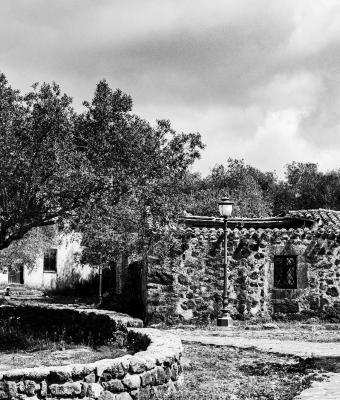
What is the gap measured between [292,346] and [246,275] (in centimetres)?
714

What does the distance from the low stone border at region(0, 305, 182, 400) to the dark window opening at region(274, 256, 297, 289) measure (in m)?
13.2

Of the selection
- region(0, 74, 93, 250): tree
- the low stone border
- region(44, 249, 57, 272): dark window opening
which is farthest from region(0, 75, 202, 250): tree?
region(44, 249, 57, 272): dark window opening

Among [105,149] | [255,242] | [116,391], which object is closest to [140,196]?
[105,149]

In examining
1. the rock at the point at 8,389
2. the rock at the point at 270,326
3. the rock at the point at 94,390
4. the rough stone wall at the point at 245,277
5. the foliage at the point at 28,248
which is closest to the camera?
the rock at the point at 8,389

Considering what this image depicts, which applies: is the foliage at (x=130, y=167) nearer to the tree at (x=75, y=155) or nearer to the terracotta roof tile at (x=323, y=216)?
the tree at (x=75, y=155)

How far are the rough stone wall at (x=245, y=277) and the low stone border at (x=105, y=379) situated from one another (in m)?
11.6

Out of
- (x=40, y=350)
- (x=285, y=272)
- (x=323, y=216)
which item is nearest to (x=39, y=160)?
(x=40, y=350)

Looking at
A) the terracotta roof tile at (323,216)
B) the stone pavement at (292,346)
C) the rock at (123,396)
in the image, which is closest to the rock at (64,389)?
the rock at (123,396)

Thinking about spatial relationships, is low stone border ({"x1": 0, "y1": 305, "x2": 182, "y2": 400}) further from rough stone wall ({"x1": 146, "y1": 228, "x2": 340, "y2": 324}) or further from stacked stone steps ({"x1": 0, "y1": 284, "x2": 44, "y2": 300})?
stacked stone steps ({"x1": 0, "y1": 284, "x2": 44, "y2": 300})

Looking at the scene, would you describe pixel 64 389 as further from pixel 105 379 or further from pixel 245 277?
Result: pixel 245 277

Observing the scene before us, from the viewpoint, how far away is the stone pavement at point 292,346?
28.1 feet

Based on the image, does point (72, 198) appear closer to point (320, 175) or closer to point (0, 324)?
point (0, 324)

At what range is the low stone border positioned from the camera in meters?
7.12

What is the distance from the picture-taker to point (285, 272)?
22.0 metres
